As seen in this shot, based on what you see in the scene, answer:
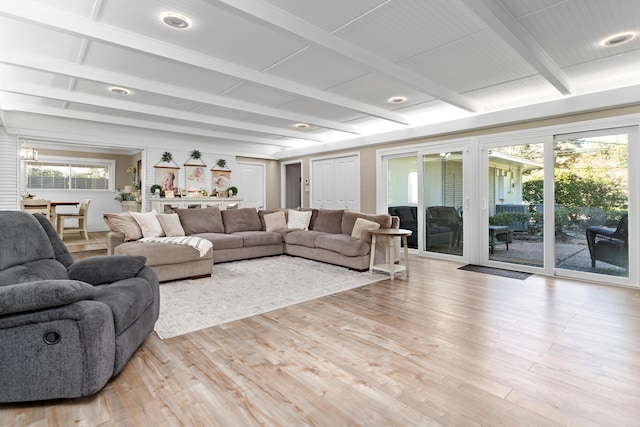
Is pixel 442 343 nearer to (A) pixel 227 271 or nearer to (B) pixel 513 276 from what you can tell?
(B) pixel 513 276

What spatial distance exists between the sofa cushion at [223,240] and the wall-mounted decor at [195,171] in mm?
3015

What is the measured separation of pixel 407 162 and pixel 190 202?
16.4 ft

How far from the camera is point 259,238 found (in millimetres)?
5789

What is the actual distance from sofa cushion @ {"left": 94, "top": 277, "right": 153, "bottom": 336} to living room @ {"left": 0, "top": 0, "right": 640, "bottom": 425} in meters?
0.32

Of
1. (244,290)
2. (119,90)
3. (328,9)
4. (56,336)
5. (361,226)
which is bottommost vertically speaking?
(244,290)

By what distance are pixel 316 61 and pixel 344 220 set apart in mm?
2862

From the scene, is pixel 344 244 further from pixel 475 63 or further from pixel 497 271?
pixel 475 63

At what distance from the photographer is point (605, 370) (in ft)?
6.89

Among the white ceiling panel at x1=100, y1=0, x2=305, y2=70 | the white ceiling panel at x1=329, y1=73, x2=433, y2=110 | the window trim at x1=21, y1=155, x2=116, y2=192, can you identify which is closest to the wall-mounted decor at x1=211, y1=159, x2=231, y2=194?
the window trim at x1=21, y1=155, x2=116, y2=192

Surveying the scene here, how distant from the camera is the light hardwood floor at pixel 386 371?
1.66 meters

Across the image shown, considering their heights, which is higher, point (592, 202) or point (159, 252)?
point (592, 202)

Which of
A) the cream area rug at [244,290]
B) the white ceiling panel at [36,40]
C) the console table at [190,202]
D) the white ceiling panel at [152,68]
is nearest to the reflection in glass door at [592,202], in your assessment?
the cream area rug at [244,290]

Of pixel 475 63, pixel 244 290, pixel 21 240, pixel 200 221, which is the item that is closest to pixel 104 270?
pixel 21 240

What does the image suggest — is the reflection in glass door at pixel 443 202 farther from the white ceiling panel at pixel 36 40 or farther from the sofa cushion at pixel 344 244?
the white ceiling panel at pixel 36 40
